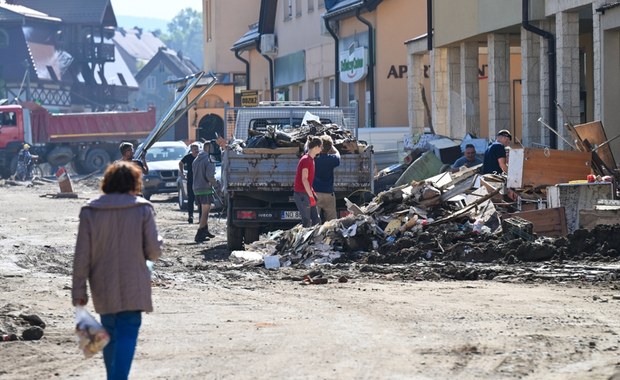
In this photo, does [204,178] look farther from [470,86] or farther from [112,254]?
[112,254]

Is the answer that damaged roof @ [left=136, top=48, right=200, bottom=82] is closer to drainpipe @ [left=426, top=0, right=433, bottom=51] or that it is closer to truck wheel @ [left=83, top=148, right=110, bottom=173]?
truck wheel @ [left=83, top=148, right=110, bottom=173]

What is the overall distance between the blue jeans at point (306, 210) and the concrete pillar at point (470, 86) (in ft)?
38.1

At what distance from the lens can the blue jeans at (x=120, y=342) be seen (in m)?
7.63

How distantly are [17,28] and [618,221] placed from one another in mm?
80288

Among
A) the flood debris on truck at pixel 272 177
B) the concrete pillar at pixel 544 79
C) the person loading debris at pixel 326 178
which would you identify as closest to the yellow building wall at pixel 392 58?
the concrete pillar at pixel 544 79

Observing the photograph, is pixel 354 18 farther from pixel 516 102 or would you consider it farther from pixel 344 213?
pixel 344 213

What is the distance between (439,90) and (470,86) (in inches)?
91.7

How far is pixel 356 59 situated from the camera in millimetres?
40250

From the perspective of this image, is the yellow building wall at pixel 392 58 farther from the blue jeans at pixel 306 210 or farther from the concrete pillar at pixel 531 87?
the blue jeans at pixel 306 210

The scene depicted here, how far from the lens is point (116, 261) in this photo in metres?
7.71

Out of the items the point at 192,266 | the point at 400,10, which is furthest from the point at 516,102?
the point at 192,266

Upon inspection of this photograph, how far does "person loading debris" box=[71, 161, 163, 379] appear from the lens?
7.67 metres

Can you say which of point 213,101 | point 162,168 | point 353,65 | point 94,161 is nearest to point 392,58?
point 353,65

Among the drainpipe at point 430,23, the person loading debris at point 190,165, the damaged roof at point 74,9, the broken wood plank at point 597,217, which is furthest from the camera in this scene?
the damaged roof at point 74,9
